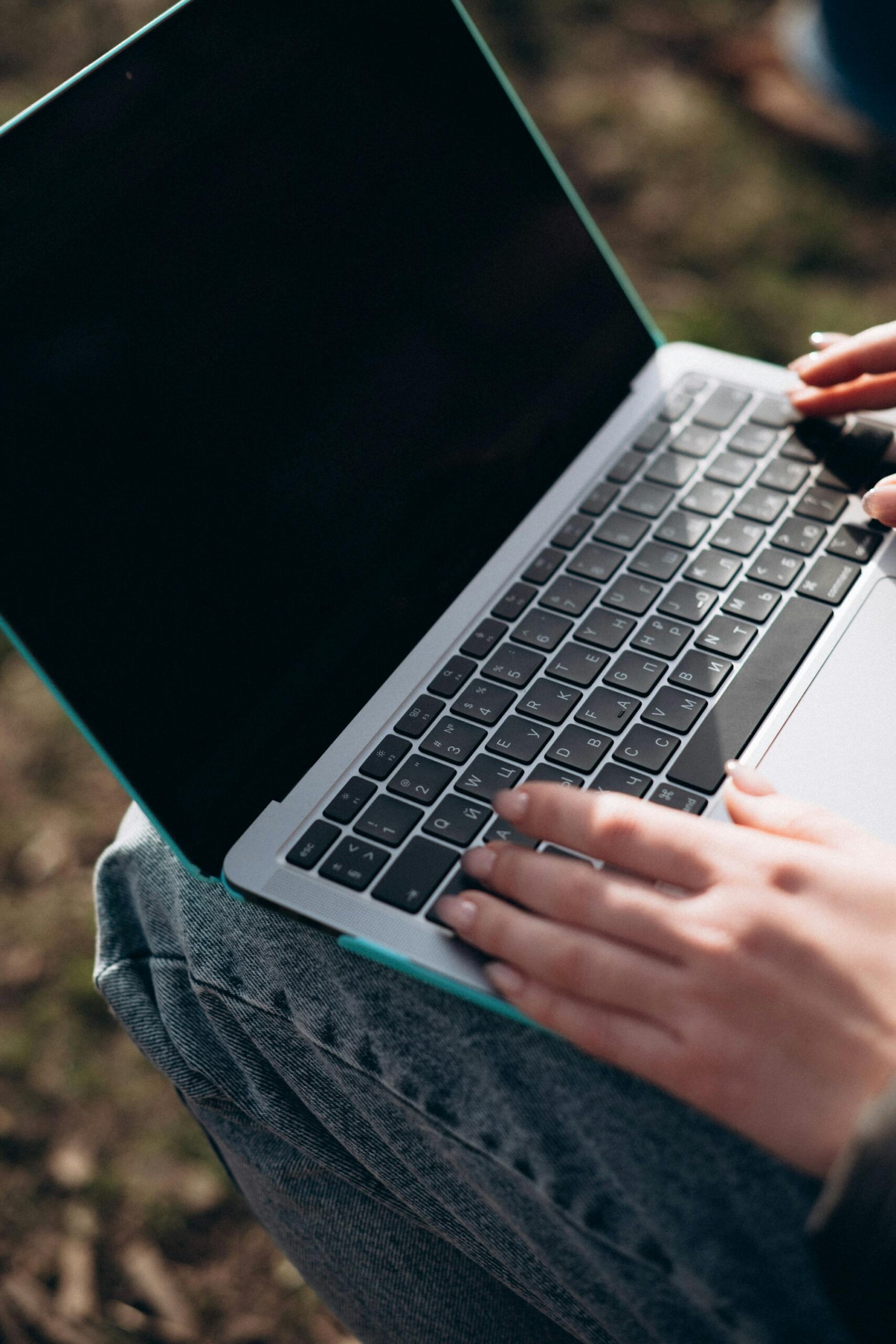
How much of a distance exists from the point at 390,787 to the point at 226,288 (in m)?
0.40

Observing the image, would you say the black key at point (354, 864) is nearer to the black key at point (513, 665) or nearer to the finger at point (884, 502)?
the black key at point (513, 665)

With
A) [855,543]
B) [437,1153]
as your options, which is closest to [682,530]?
[855,543]

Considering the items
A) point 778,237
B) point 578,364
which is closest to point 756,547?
point 578,364

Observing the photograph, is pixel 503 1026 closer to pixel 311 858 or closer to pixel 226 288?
pixel 311 858

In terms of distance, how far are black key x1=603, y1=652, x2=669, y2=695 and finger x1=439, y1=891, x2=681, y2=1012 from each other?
0.24m

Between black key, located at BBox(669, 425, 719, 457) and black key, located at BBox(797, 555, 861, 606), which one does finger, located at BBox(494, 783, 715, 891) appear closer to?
black key, located at BBox(797, 555, 861, 606)

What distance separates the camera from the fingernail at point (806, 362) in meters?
1.01

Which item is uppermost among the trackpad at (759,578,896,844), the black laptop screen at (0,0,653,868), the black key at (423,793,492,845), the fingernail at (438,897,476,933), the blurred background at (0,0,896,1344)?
the black laptop screen at (0,0,653,868)

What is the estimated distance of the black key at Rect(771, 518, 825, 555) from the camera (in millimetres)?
917

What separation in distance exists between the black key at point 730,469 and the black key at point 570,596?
18cm

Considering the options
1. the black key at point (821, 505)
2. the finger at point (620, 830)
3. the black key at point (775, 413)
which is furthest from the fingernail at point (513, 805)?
the black key at point (775, 413)

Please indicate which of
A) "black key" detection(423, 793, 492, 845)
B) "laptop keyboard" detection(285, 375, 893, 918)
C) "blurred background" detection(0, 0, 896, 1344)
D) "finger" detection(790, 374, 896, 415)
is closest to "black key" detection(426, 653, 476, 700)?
"laptop keyboard" detection(285, 375, 893, 918)

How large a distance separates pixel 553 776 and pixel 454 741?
82 mm

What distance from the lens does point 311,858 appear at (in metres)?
0.75
